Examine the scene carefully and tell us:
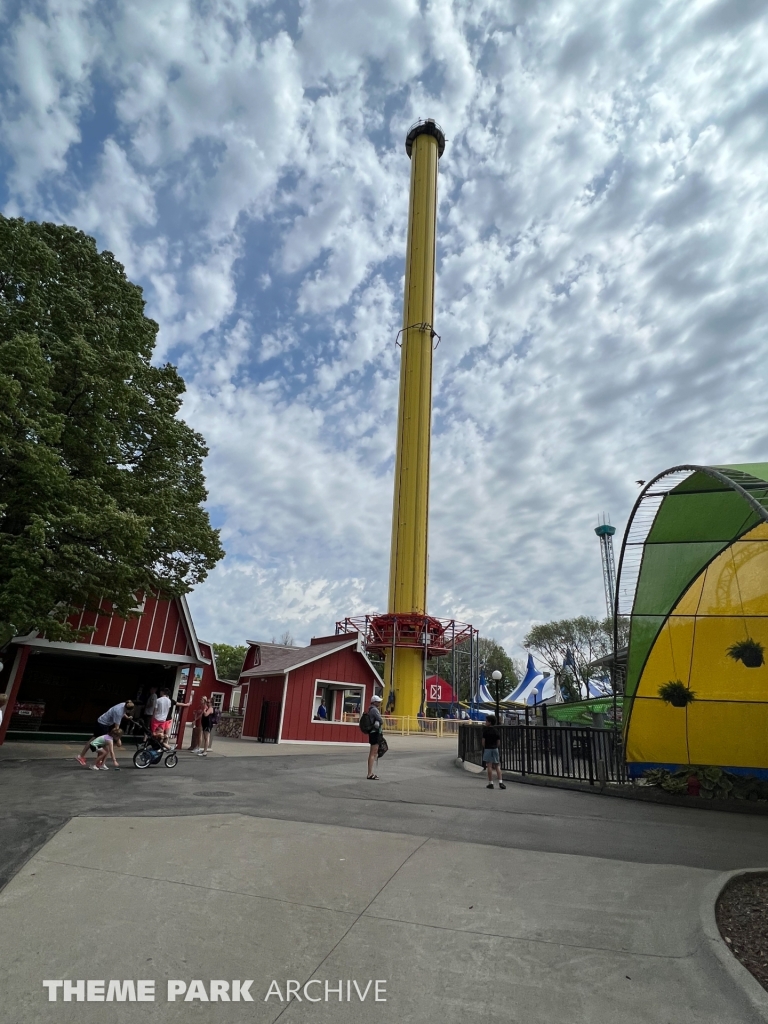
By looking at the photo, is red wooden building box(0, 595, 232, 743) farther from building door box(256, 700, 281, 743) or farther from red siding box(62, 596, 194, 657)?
building door box(256, 700, 281, 743)

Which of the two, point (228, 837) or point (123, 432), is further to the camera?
point (123, 432)

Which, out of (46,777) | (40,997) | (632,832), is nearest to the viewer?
(40,997)

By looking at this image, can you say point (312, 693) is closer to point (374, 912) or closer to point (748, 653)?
point (748, 653)

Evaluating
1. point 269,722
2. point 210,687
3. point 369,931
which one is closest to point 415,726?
point 210,687

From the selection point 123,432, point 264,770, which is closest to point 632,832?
point 264,770

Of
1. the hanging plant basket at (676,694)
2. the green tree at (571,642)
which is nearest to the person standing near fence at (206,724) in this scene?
the hanging plant basket at (676,694)

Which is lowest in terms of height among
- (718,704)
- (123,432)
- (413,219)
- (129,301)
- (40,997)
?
(40,997)

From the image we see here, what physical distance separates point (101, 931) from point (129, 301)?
1559 cm

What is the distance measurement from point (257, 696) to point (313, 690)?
3.07 m

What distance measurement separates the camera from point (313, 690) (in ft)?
81.4

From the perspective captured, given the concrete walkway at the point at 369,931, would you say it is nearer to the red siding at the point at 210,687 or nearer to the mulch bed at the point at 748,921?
the mulch bed at the point at 748,921

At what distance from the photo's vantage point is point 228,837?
6555 mm

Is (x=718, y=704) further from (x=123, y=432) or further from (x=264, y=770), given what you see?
(x=123, y=432)

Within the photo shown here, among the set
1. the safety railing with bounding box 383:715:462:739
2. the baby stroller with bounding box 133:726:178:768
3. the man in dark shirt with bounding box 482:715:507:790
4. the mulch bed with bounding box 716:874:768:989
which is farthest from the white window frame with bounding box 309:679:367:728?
the mulch bed with bounding box 716:874:768:989
